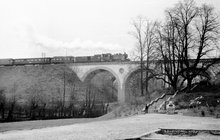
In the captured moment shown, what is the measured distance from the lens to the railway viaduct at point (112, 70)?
50.5 meters

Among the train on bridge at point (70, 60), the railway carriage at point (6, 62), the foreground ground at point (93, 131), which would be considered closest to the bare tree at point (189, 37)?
the foreground ground at point (93, 131)

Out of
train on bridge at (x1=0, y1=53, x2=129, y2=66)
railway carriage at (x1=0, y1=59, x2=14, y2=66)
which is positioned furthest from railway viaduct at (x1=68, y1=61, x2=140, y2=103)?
railway carriage at (x1=0, y1=59, x2=14, y2=66)

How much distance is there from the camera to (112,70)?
52219mm

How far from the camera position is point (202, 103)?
2100cm

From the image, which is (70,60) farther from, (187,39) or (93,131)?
(93,131)


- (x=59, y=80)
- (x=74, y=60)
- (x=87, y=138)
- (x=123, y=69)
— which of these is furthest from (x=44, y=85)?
(x=87, y=138)

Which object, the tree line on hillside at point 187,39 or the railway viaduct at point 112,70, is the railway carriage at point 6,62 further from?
the tree line on hillside at point 187,39

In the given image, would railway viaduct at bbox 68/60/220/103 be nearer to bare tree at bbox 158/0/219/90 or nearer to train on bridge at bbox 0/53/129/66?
train on bridge at bbox 0/53/129/66

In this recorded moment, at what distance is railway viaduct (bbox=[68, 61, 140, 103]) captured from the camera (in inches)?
1990

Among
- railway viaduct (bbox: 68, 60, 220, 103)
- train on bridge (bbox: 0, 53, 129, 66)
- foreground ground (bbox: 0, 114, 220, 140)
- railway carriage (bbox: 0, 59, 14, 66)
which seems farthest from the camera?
railway carriage (bbox: 0, 59, 14, 66)

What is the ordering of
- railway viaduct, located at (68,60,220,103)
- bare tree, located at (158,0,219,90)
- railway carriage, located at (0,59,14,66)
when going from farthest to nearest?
railway carriage, located at (0,59,14,66) < railway viaduct, located at (68,60,220,103) < bare tree, located at (158,0,219,90)

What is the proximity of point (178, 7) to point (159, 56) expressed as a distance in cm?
481

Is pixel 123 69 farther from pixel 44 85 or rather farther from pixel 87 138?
pixel 87 138

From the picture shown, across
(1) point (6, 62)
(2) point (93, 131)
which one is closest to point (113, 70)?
(1) point (6, 62)
